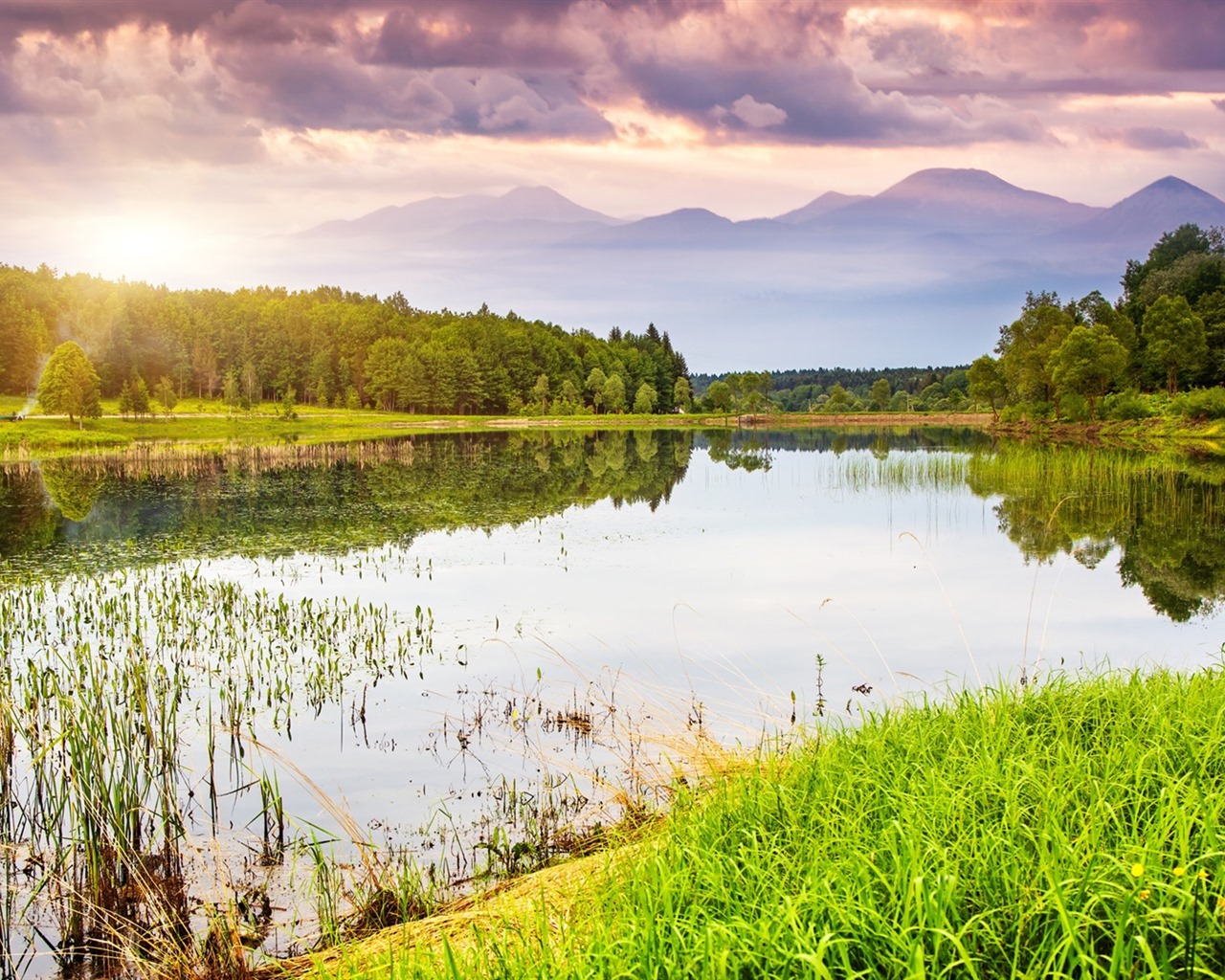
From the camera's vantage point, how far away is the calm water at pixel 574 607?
→ 10.4m

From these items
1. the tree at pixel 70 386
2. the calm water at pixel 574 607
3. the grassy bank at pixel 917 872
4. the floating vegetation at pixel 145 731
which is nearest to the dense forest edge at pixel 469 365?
the tree at pixel 70 386

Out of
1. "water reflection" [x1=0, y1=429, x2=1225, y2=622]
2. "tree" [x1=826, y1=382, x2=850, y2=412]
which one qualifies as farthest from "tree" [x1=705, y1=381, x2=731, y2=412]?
"water reflection" [x1=0, y1=429, x2=1225, y2=622]

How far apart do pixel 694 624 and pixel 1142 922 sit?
12372mm

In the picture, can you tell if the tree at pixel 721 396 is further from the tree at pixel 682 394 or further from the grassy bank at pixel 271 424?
the tree at pixel 682 394

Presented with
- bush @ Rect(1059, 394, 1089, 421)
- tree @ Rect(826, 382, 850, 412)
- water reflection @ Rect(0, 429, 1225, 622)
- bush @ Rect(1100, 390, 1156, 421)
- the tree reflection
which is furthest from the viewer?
tree @ Rect(826, 382, 850, 412)

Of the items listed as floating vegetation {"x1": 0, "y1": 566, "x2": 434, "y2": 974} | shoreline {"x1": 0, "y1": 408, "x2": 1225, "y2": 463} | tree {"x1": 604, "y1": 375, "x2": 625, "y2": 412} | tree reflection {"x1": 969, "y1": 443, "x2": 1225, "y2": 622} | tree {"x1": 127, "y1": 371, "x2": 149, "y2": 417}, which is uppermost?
tree {"x1": 604, "y1": 375, "x2": 625, "y2": 412}

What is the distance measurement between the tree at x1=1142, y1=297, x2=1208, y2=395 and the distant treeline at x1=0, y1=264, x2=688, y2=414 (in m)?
92.5

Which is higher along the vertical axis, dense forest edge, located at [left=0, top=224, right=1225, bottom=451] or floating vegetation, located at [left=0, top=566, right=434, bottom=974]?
dense forest edge, located at [left=0, top=224, right=1225, bottom=451]

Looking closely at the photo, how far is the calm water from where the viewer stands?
10.4m

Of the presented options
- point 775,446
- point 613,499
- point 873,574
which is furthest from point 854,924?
point 775,446

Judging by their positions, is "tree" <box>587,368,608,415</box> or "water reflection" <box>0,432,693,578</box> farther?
"tree" <box>587,368,608,415</box>

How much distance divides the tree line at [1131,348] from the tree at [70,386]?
80.4 metres

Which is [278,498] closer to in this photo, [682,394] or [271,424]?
[271,424]

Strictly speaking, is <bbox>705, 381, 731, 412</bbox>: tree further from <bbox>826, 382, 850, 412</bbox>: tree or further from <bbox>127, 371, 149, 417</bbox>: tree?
<bbox>127, 371, 149, 417</bbox>: tree
